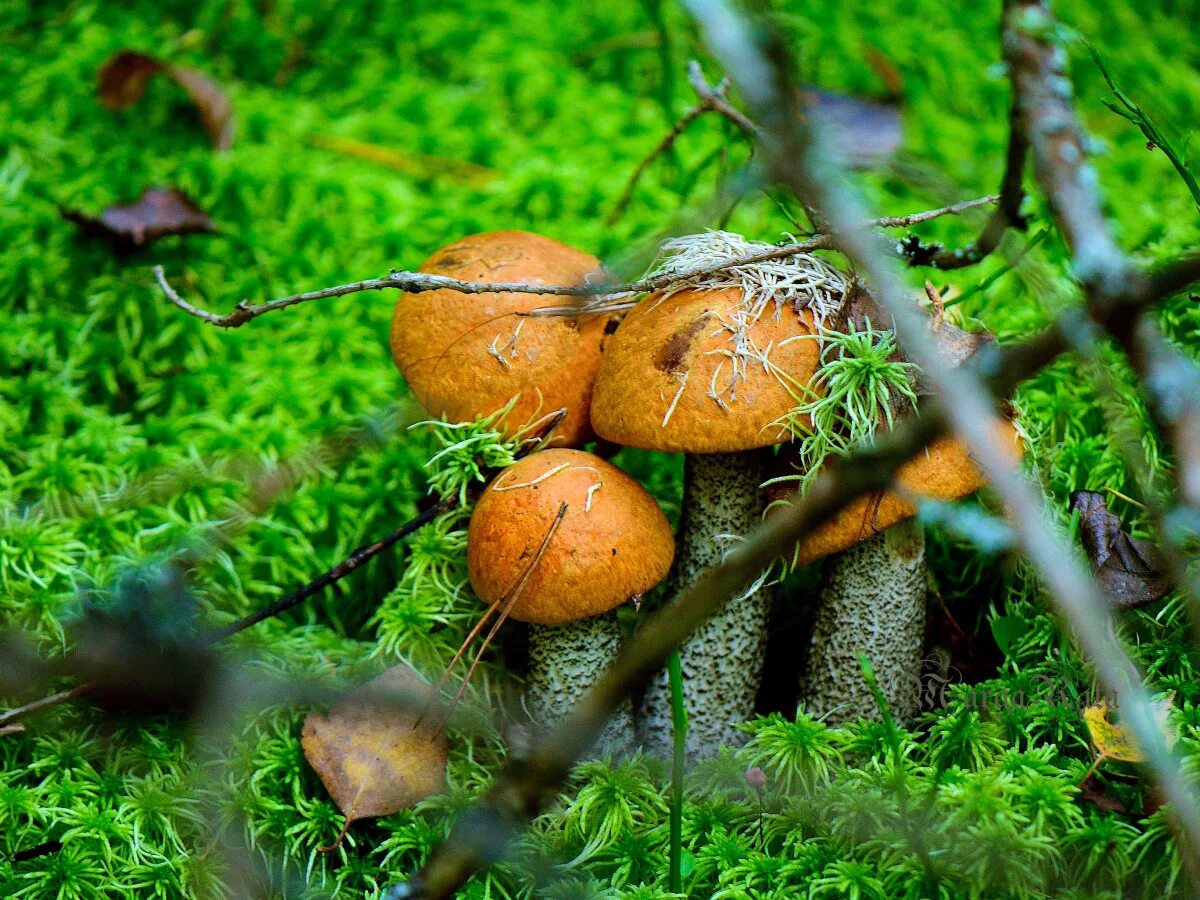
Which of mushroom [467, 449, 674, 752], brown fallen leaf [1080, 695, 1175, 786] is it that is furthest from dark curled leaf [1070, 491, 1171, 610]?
mushroom [467, 449, 674, 752]

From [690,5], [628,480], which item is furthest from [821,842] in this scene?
[690,5]

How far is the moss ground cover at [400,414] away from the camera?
5.08ft

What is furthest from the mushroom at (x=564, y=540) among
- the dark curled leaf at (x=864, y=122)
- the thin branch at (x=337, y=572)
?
the dark curled leaf at (x=864, y=122)

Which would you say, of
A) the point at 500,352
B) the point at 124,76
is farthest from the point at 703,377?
the point at 124,76

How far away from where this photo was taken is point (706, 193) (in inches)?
111

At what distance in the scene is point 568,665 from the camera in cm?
175

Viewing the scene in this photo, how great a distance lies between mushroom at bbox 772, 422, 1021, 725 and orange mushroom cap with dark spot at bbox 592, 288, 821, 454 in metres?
0.24

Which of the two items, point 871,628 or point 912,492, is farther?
point 871,628

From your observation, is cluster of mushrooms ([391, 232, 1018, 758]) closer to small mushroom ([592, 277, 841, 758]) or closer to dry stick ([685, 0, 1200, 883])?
small mushroom ([592, 277, 841, 758])

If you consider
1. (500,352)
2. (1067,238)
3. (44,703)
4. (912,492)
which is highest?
(1067,238)

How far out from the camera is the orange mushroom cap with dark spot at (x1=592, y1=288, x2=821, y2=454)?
4.91ft

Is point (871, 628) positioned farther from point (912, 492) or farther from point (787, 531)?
point (787, 531)

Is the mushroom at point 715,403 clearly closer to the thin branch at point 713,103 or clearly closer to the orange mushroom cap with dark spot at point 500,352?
the orange mushroom cap with dark spot at point 500,352

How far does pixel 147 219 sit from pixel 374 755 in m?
1.51
